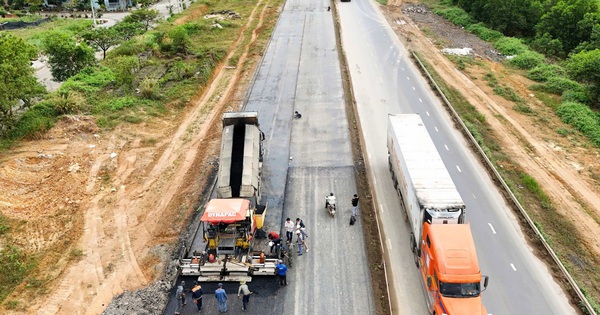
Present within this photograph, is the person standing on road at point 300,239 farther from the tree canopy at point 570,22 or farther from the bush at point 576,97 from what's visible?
the tree canopy at point 570,22

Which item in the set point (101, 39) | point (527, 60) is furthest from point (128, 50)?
point (527, 60)

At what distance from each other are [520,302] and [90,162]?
2937 cm

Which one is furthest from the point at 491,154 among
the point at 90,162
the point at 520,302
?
the point at 90,162

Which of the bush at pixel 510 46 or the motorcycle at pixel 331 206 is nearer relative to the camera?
the motorcycle at pixel 331 206

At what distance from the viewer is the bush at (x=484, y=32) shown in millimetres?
61312

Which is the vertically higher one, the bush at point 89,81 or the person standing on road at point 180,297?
the bush at point 89,81

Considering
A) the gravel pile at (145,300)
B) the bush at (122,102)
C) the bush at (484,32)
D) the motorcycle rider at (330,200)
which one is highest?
the bush at (484,32)

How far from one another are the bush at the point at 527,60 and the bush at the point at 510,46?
6.62 ft

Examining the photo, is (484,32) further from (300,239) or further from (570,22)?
(300,239)

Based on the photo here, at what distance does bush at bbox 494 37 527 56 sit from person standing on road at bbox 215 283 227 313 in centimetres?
5049

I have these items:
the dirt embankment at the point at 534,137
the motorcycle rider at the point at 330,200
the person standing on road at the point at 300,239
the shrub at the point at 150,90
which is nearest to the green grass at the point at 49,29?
the shrub at the point at 150,90

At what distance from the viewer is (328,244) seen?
24328 mm

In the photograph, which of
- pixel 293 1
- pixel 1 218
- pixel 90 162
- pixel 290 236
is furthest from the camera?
pixel 293 1

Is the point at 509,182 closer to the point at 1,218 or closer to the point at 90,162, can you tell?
the point at 90,162
